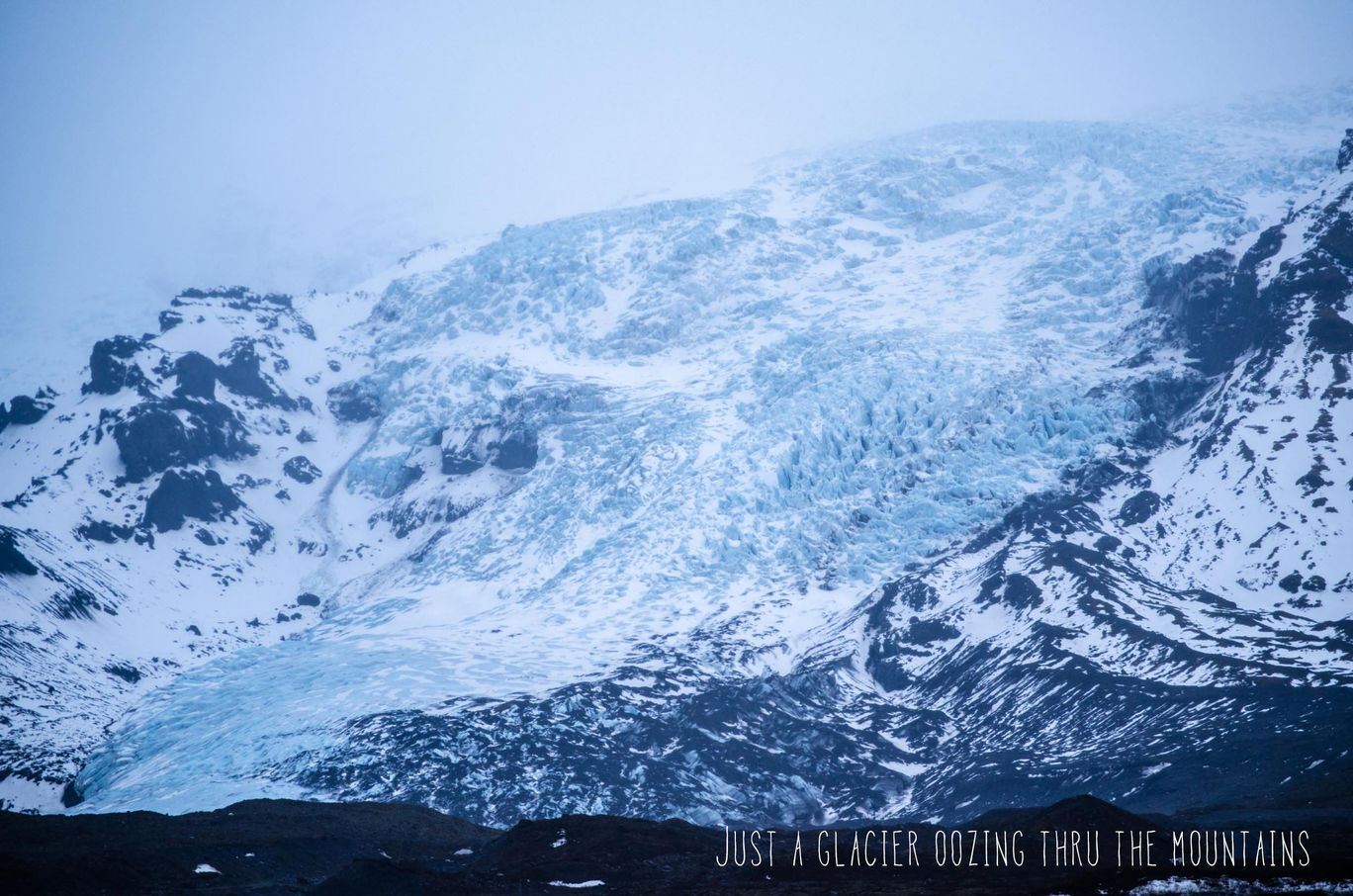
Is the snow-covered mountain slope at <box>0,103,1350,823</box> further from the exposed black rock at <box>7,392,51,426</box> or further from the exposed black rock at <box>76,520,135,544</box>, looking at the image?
the exposed black rock at <box>7,392,51,426</box>

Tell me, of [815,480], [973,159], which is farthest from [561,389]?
[973,159]

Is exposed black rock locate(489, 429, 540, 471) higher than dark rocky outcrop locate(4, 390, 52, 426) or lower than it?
lower

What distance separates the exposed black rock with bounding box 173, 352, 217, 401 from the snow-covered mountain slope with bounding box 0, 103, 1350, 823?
909 millimetres

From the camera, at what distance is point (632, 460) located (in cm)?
14012

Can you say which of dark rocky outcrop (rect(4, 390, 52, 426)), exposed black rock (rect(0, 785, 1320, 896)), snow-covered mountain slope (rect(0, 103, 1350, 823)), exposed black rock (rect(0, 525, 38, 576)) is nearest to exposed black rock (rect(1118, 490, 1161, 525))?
snow-covered mountain slope (rect(0, 103, 1350, 823))

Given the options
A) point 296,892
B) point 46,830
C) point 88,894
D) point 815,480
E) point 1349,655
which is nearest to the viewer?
point 88,894

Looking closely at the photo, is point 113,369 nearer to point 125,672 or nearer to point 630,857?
point 125,672

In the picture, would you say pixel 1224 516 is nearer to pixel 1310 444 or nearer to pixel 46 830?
pixel 1310 444

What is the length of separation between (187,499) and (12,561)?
3039 cm

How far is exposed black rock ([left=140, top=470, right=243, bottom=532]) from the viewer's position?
161 m

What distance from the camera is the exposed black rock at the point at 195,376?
183 metres

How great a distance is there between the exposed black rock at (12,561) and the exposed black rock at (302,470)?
44.2 meters

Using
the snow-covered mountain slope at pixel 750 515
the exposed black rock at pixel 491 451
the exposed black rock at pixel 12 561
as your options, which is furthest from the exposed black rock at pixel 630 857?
the exposed black rock at pixel 491 451

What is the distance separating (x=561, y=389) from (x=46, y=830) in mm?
110719
